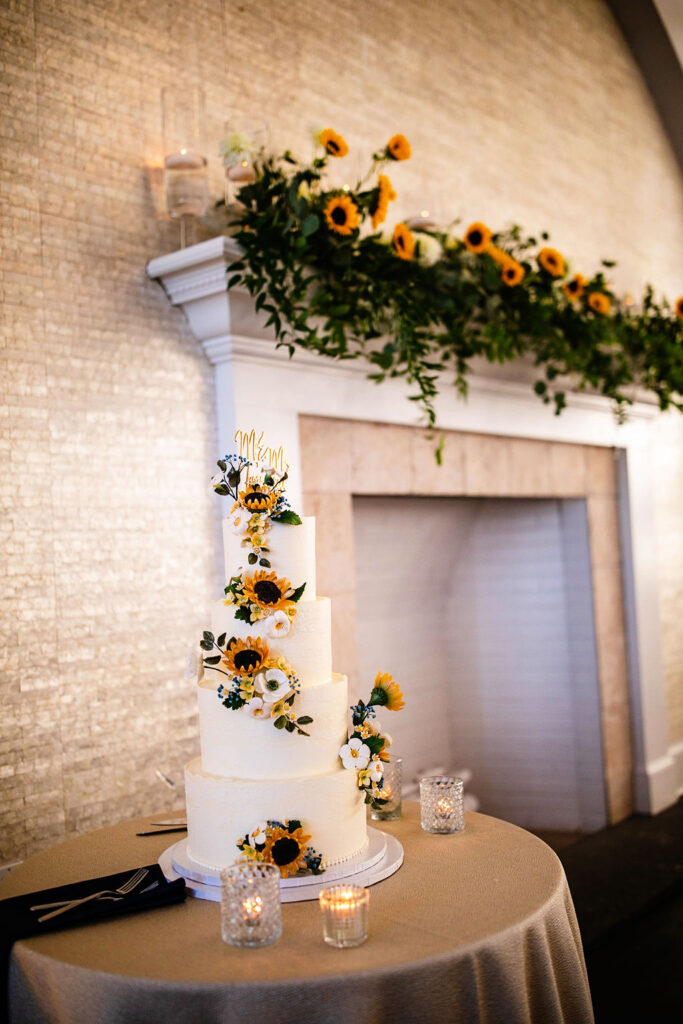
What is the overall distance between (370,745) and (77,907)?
576 mm

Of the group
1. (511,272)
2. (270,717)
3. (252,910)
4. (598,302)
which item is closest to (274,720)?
(270,717)

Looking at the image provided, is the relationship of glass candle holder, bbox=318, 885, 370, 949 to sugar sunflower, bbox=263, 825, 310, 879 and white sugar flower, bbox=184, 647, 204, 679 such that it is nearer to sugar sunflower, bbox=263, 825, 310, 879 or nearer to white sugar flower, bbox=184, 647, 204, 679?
sugar sunflower, bbox=263, 825, 310, 879

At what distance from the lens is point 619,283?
4.75 meters

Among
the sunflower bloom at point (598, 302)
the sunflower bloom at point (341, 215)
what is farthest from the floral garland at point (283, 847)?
the sunflower bloom at point (598, 302)

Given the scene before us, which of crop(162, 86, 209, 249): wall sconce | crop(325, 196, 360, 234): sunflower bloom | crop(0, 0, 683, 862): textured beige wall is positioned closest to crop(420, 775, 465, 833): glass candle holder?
crop(0, 0, 683, 862): textured beige wall

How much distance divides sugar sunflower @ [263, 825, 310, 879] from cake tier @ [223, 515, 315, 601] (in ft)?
1.38

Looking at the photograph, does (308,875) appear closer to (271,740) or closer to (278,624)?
(271,740)

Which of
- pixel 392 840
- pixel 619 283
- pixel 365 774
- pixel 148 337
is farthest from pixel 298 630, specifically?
pixel 619 283

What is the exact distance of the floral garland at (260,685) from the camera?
159 centimetres

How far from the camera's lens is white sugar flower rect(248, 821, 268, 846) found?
1557 millimetres

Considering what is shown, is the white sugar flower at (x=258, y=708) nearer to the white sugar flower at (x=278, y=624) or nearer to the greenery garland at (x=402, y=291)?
the white sugar flower at (x=278, y=624)

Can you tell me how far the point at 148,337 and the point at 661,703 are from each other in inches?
133

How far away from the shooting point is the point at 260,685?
1.60 m

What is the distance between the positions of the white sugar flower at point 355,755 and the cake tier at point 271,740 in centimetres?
2
